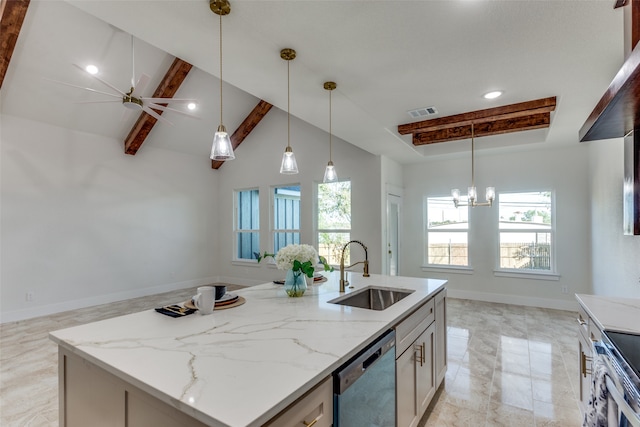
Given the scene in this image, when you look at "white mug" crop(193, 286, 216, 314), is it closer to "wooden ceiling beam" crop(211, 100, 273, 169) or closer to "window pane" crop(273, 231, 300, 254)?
→ "window pane" crop(273, 231, 300, 254)

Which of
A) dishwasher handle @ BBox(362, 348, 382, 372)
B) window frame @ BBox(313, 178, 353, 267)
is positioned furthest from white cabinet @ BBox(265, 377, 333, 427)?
window frame @ BBox(313, 178, 353, 267)

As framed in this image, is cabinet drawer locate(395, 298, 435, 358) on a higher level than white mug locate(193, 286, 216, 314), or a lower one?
lower

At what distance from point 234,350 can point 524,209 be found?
5.52 m

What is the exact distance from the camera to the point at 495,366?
9.91 feet

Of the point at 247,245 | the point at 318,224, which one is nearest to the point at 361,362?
the point at 318,224

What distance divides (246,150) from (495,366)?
5963 millimetres

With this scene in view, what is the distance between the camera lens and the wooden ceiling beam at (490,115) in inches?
127

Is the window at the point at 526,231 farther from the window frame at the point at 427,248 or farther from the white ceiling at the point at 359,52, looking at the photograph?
the white ceiling at the point at 359,52

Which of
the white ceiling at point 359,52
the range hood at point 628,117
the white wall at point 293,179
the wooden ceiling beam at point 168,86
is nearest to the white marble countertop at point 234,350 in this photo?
the range hood at point 628,117

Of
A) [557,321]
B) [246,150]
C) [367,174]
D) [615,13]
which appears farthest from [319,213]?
[615,13]

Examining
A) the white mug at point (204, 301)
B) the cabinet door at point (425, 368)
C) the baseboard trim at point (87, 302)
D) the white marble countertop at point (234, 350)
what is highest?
the white mug at point (204, 301)

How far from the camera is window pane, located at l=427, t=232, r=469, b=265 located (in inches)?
223

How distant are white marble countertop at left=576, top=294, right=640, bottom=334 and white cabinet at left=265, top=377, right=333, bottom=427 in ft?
4.80

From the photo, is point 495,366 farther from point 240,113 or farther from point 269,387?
point 240,113
